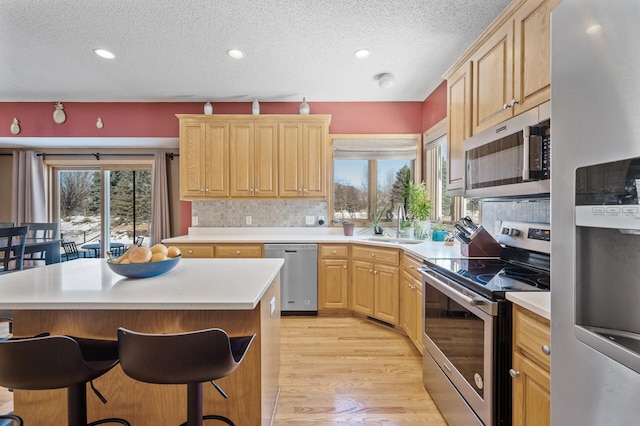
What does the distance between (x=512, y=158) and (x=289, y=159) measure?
8.30 ft

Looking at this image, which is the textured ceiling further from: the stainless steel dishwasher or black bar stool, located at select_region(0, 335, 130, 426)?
black bar stool, located at select_region(0, 335, 130, 426)

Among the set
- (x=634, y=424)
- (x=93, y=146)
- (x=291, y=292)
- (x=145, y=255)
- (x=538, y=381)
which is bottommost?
(x=291, y=292)

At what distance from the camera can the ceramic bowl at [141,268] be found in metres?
1.41

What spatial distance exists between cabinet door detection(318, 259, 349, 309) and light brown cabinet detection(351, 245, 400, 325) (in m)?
0.11

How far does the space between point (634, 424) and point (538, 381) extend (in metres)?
0.52

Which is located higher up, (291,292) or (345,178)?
(345,178)

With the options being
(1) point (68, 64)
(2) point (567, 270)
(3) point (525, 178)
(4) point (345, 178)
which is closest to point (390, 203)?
(4) point (345, 178)

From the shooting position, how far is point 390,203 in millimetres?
3906

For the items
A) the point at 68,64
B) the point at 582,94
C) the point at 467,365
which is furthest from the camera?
the point at 68,64

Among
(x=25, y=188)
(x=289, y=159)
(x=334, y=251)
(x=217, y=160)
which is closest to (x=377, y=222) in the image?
(x=334, y=251)

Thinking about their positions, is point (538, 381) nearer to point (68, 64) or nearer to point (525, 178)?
point (525, 178)

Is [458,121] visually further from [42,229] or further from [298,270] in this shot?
[42,229]

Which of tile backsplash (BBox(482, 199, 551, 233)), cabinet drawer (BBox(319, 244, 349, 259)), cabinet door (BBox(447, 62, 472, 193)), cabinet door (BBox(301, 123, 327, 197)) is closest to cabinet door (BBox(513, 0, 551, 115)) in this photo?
cabinet door (BBox(447, 62, 472, 193))

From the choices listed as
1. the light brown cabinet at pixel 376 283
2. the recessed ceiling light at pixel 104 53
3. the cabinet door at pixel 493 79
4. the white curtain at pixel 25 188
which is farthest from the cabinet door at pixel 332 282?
the white curtain at pixel 25 188
